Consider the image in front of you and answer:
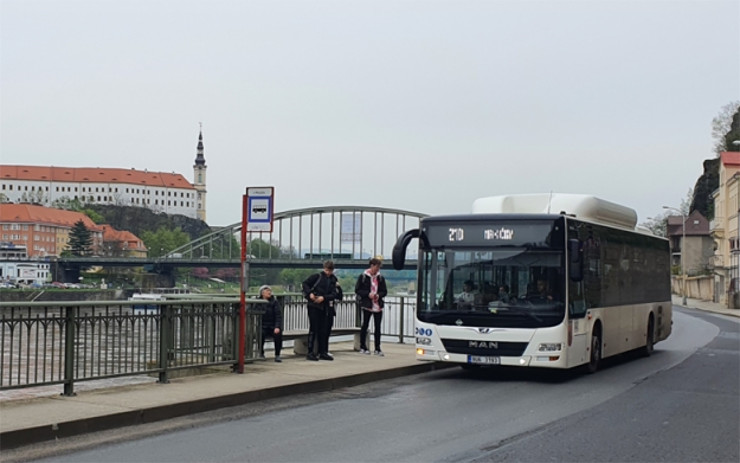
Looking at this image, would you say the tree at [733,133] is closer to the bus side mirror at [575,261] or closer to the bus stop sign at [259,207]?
the bus side mirror at [575,261]

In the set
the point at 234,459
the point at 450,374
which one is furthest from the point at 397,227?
the point at 234,459

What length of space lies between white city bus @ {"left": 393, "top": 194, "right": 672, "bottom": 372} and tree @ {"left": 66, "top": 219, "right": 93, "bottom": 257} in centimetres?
6382

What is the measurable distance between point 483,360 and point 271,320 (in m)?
3.81

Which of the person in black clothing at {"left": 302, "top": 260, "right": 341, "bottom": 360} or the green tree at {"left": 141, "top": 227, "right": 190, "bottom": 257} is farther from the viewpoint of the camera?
the green tree at {"left": 141, "top": 227, "right": 190, "bottom": 257}

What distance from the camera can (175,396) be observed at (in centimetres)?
1122

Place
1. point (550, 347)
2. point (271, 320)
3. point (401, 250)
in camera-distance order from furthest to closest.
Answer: point (271, 320)
point (401, 250)
point (550, 347)

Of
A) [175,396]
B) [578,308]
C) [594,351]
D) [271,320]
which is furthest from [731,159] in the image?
[175,396]

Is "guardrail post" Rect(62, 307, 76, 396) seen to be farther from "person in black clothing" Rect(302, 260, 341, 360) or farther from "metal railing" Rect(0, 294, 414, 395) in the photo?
"person in black clothing" Rect(302, 260, 341, 360)

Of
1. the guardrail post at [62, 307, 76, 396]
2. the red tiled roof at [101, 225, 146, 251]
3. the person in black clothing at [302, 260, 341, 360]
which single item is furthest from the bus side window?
the red tiled roof at [101, 225, 146, 251]

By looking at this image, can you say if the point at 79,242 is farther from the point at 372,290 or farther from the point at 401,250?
the point at 401,250

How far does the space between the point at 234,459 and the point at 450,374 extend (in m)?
8.95

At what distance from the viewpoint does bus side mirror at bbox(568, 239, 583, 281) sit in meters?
14.9

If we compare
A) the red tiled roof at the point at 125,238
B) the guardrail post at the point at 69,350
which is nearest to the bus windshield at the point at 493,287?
the guardrail post at the point at 69,350

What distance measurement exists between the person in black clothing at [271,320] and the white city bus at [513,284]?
2.34 m
